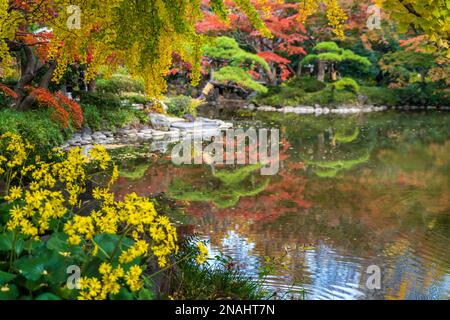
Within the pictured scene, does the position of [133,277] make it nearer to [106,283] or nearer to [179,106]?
[106,283]

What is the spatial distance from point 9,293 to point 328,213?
537 centimetres

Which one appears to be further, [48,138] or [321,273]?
[48,138]

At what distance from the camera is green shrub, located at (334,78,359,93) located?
2414 cm

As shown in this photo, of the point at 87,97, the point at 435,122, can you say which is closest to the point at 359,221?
the point at 87,97

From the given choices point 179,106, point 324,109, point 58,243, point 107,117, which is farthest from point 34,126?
point 324,109

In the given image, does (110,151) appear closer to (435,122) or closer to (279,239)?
(279,239)

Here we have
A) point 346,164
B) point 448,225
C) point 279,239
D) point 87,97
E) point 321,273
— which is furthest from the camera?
point 87,97

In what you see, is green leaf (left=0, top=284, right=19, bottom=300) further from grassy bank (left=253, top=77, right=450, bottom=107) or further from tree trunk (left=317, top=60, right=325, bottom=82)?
tree trunk (left=317, top=60, right=325, bottom=82)

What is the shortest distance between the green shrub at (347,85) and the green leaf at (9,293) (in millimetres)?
22875

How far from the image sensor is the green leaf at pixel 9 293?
7.55 feet

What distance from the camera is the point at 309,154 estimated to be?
40.1 feet

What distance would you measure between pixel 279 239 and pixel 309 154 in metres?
6.39

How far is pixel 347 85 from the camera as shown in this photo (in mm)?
24688
